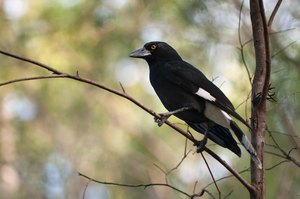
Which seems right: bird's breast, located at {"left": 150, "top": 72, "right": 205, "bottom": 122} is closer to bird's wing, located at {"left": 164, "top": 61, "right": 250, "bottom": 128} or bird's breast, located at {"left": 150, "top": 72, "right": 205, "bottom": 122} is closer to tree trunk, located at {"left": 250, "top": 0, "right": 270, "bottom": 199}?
bird's wing, located at {"left": 164, "top": 61, "right": 250, "bottom": 128}

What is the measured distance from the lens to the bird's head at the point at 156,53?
4.67m

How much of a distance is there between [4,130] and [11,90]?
630 millimetres

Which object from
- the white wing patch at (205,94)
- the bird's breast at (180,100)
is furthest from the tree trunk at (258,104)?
the bird's breast at (180,100)

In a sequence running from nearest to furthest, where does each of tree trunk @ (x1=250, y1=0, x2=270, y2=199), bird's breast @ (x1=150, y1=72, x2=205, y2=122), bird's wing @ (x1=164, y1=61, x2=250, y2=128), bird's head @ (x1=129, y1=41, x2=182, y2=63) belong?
tree trunk @ (x1=250, y1=0, x2=270, y2=199)
bird's wing @ (x1=164, y1=61, x2=250, y2=128)
bird's breast @ (x1=150, y1=72, x2=205, y2=122)
bird's head @ (x1=129, y1=41, x2=182, y2=63)

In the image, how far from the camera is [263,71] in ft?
11.4

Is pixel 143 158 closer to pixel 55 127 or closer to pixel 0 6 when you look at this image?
pixel 55 127

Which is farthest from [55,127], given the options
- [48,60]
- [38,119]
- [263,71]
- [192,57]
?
[263,71]

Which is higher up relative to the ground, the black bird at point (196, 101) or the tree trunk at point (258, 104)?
the black bird at point (196, 101)

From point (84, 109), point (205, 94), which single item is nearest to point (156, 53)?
point (205, 94)

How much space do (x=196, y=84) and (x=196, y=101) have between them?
0.12 meters

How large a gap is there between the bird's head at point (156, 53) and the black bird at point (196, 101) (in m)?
0.18

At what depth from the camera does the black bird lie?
3.99 m

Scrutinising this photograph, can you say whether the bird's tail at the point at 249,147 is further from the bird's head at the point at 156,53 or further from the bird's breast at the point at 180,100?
the bird's head at the point at 156,53

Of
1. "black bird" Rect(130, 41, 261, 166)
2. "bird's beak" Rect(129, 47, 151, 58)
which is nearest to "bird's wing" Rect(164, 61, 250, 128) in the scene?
"black bird" Rect(130, 41, 261, 166)
